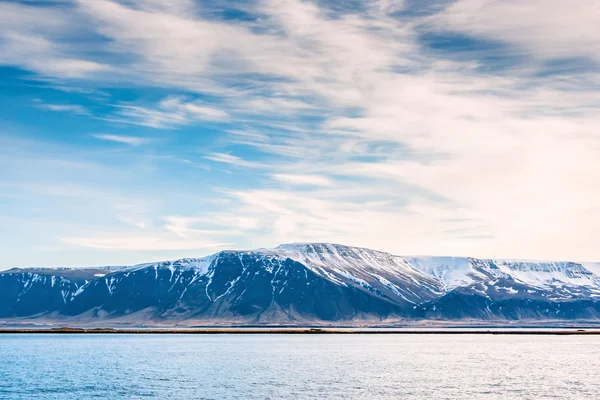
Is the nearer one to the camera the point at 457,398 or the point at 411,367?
the point at 457,398

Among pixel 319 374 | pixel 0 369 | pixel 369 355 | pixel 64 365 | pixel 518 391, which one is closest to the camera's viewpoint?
pixel 518 391

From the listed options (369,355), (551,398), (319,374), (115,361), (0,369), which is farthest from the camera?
(369,355)

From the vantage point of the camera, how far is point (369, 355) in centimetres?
15688

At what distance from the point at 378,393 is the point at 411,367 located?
38.5 m

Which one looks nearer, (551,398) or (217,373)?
(551,398)

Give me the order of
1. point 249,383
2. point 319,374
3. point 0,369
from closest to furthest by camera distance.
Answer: point 249,383
point 319,374
point 0,369

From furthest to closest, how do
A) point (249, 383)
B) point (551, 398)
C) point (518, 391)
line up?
point (249, 383), point (518, 391), point (551, 398)

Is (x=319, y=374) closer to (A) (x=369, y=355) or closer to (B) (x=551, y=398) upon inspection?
(B) (x=551, y=398)

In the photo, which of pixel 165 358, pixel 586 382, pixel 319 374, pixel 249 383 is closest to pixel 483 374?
pixel 586 382

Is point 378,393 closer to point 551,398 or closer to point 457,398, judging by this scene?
point 457,398

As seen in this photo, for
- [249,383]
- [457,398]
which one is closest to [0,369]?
[249,383]

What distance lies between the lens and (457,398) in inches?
3223

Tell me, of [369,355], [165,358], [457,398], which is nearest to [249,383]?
[457,398]

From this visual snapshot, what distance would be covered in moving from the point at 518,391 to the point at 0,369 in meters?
76.8
